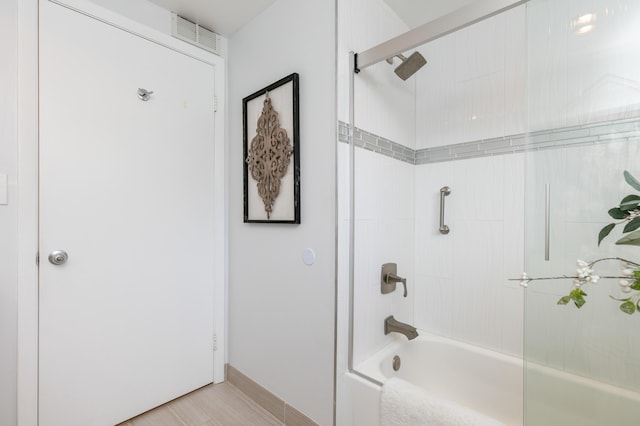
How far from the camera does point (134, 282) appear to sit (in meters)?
1.64

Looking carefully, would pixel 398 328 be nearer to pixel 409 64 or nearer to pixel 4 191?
pixel 409 64

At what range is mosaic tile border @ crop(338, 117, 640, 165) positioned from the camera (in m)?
0.89

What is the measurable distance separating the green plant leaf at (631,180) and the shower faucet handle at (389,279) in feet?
3.51

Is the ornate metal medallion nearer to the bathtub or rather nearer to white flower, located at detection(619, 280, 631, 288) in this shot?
the bathtub

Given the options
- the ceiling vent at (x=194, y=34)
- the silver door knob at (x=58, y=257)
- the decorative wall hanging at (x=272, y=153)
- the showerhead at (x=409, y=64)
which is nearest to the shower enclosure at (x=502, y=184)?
the showerhead at (x=409, y=64)

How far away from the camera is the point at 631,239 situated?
806 millimetres

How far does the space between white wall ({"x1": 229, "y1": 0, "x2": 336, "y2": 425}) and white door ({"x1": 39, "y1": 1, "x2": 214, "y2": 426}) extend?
9.2 inches

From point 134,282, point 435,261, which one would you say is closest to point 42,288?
point 134,282

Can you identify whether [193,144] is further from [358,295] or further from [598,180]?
[598,180]

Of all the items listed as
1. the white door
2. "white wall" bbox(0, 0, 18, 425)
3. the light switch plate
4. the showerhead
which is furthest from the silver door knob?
the showerhead

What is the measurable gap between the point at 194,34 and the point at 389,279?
1956mm

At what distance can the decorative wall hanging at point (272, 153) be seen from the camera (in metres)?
1.58

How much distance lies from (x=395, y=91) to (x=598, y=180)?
122 centimetres

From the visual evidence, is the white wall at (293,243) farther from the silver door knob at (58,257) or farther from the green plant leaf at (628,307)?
the green plant leaf at (628,307)
